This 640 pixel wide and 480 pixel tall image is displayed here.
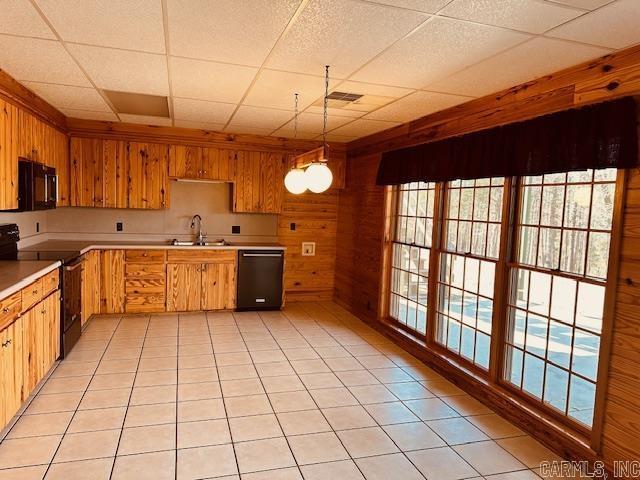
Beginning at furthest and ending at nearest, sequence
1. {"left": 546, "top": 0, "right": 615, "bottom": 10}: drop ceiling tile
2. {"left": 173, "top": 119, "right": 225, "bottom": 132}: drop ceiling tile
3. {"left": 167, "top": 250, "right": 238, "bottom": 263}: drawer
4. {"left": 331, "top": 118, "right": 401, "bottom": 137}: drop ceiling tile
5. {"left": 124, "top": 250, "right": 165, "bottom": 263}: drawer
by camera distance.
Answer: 1. {"left": 167, "top": 250, "right": 238, "bottom": 263}: drawer
2. {"left": 124, "top": 250, "right": 165, "bottom": 263}: drawer
3. {"left": 173, "top": 119, "right": 225, "bottom": 132}: drop ceiling tile
4. {"left": 331, "top": 118, "right": 401, "bottom": 137}: drop ceiling tile
5. {"left": 546, "top": 0, "right": 615, "bottom": 10}: drop ceiling tile

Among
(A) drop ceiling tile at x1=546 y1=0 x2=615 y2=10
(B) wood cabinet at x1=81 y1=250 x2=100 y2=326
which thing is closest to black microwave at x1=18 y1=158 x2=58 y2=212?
(B) wood cabinet at x1=81 y1=250 x2=100 y2=326

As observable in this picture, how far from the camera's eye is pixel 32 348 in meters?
3.15

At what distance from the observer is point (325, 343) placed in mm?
4809

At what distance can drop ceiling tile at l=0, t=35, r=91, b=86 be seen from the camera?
2.76m

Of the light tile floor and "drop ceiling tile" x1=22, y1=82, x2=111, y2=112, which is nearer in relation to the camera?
the light tile floor

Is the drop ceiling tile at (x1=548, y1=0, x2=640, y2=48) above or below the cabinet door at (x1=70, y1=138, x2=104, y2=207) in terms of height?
above

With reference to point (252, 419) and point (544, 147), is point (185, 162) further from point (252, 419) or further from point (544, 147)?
point (544, 147)

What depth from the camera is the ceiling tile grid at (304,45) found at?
2137 millimetres

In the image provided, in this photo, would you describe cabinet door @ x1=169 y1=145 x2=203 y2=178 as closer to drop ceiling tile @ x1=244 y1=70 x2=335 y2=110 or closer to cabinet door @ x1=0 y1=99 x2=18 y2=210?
drop ceiling tile @ x1=244 y1=70 x2=335 y2=110

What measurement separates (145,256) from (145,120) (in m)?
1.65

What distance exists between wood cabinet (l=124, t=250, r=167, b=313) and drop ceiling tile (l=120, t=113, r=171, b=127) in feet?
5.19

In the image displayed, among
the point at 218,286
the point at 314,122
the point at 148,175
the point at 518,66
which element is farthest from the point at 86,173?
the point at 518,66

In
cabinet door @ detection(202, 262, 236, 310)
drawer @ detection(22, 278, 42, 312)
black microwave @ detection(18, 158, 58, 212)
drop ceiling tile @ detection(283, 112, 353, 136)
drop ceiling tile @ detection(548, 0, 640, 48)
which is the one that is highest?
drop ceiling tile @ detection(283, 112, 353, 136)

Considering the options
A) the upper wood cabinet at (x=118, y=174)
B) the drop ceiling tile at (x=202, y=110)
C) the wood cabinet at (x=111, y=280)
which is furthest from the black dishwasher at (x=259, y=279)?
the drop ceiling tile at (x=202, y=110)
